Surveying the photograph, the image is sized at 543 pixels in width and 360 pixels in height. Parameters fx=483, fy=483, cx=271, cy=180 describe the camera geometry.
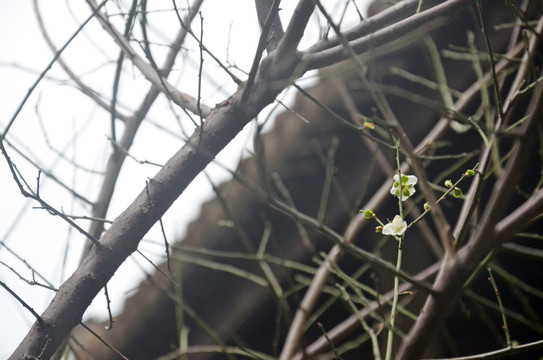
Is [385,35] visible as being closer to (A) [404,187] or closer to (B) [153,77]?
(A) [404,187]

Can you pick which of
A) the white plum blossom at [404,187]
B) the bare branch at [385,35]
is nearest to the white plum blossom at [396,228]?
the white plum blossom at [404,187]

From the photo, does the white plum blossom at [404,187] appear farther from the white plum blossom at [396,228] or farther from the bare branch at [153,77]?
the bare branch at [153,77]

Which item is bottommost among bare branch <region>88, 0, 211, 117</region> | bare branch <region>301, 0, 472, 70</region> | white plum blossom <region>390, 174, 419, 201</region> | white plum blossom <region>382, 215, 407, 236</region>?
Result: white plum blossom <region>382, 215, 407, 236</region>

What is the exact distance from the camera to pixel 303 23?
1.58 feet

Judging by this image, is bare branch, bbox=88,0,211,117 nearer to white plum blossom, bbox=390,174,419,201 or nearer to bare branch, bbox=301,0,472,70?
bare branch, bbox=301,0,472,70

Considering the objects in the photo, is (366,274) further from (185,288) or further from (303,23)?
(303,23)

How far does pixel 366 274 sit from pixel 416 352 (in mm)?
774

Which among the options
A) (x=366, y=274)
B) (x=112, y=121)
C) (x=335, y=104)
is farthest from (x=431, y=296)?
(x=366, y=274)

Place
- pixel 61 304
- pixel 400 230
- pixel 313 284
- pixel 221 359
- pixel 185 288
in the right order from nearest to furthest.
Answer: pixel 61 304
pixel 400 230
pixel 313 284
pixel 185 288
pixel 221 359

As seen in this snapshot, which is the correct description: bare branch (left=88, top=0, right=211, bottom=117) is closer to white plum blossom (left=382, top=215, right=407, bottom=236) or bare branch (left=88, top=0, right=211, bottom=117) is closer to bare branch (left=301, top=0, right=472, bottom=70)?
bare branch (left=301, top=0, right=472, bottom=70)

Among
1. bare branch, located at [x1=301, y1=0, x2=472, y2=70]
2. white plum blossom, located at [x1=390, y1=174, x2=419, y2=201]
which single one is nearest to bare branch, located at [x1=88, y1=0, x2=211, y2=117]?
bare branch, located at [x1=301, y1=0, x2=472, y2=70]

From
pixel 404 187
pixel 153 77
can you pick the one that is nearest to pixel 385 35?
pixel 404 187

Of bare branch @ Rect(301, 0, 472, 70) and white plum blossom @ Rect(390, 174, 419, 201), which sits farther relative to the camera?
white plum blossom @ Rect(390, 174, 419, 201)

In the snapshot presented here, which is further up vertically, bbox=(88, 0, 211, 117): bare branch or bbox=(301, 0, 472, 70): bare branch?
bbox=(88, 0, 211, 117): bare branch
